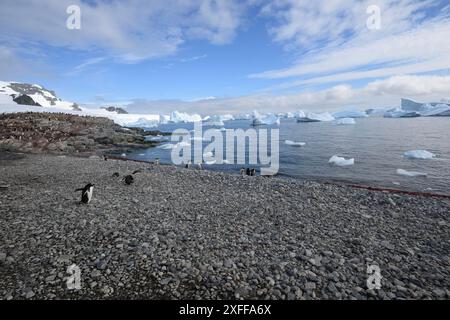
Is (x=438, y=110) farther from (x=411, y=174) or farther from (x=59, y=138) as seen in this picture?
(x=59, y=138)

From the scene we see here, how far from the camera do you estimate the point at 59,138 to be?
36875mm

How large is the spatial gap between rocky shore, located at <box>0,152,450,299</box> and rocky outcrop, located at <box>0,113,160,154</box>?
23.1 metres

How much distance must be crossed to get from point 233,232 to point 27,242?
5.26 m

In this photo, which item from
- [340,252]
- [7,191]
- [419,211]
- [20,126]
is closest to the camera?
[340,252]

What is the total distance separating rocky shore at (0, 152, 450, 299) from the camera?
5.14 meters

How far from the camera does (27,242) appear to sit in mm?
6805
